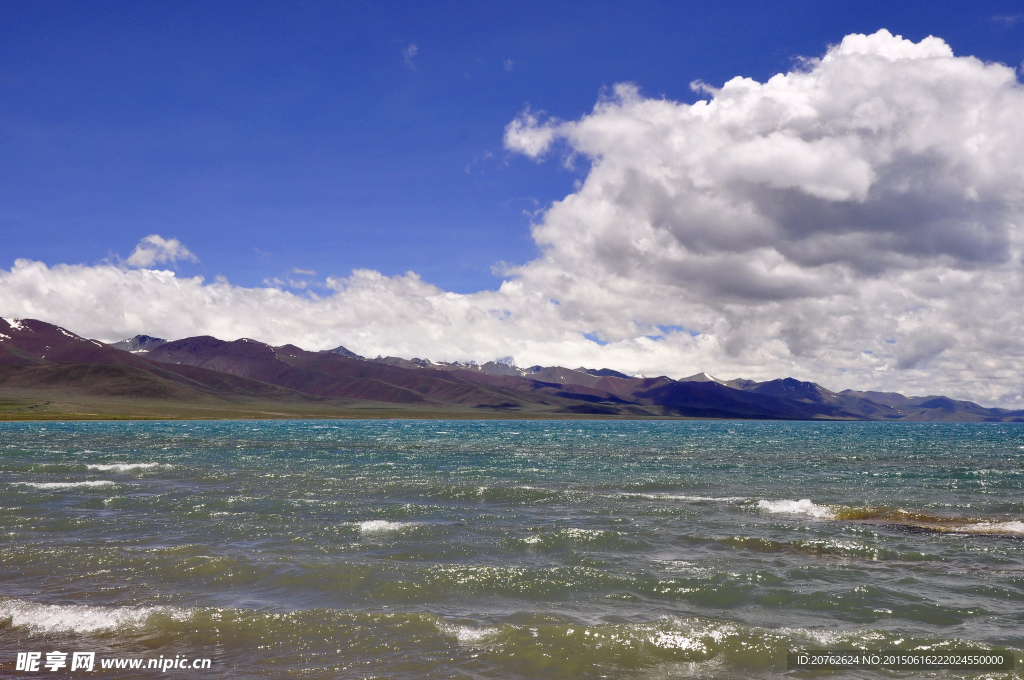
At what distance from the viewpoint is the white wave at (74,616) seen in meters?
13.3

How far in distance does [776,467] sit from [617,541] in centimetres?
3736

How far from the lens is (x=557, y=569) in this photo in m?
18.2

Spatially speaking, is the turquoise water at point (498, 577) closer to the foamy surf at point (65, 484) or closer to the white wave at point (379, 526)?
the white wave at point (379, 526)

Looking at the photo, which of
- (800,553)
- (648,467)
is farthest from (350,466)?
(800,553)

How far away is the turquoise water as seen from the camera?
12539mm

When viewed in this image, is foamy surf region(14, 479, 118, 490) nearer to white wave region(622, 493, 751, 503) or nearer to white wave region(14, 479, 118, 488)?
white wave region(14, 479, 118, 488)

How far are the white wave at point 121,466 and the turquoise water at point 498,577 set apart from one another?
9930 mm

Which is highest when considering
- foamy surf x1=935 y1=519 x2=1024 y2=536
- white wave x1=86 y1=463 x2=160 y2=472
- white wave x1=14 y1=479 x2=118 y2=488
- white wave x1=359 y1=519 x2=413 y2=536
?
foamy surf x1=935 y1=519 x2=1024 y2=536

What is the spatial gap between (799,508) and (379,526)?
19.0 m

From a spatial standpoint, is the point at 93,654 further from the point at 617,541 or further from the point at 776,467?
the point at 776,467

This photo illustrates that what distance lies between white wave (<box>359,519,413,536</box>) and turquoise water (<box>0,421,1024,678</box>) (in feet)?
0.54

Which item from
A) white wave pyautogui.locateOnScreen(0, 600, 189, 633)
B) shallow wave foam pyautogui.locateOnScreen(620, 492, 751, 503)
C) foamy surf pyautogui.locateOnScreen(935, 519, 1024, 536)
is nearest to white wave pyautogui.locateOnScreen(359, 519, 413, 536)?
white wave pyautogui.locateOnScreen(0, 600, 189, 633)

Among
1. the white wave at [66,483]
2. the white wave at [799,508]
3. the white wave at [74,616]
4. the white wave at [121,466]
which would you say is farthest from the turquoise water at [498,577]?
the white wave at [121,466]

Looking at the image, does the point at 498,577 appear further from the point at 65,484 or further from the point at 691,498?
the point at 65,484
